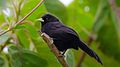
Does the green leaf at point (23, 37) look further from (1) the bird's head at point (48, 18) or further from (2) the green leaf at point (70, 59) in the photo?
(2) the green leaf at point (70, 59)

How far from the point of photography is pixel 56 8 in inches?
123

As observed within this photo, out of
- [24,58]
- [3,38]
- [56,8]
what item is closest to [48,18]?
[56,8]

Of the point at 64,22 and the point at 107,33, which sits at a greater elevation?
the point at 107,33

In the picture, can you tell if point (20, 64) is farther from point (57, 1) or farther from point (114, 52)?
point (114, 52)

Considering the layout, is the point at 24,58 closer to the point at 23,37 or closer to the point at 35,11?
the point at 23,37

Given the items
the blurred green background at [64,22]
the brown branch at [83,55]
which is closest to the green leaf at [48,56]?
the blurred green background at [64,22]

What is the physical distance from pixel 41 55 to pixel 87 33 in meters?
1.13

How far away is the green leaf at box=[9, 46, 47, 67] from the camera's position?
253 centimetres

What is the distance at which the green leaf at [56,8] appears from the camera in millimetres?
3008

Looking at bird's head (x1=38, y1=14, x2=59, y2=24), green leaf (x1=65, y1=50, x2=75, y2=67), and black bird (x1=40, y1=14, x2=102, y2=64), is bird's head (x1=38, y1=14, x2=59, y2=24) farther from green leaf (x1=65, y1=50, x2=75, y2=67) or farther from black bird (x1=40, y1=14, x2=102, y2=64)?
green leaf (x1=65, y1=50, x2=75, y2=67)

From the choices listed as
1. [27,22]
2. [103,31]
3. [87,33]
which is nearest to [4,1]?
[27,22]

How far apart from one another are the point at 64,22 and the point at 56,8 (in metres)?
0.22

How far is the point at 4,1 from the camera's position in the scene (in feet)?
8.31

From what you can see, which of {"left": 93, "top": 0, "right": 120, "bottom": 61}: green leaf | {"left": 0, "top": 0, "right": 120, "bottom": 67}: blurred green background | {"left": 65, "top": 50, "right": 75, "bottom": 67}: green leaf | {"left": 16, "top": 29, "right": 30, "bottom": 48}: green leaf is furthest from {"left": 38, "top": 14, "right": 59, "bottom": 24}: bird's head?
{"left": 93, "top": 0, "right": 120, "bottom": 61}: green leaf
